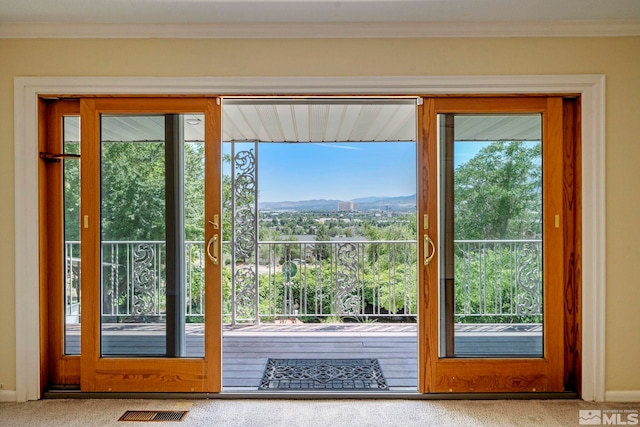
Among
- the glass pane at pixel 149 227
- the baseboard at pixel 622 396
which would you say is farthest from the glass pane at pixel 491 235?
the glass pane at pixel 149 227

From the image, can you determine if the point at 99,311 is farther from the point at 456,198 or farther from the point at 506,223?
the point at 506,223

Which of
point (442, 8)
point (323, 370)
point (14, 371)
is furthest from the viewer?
point (323, 370)

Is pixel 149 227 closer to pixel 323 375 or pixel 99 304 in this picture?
pixel 99 304

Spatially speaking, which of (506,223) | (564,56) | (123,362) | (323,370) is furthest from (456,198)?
(123,362)

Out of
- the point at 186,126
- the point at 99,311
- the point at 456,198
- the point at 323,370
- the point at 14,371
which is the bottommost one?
the point at 323,370

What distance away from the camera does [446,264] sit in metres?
2.74

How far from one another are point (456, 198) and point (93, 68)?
265 centimetres

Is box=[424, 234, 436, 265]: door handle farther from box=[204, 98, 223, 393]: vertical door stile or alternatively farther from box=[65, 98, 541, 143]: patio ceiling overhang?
box=[204, 98, 223, 393]: vertical door stile

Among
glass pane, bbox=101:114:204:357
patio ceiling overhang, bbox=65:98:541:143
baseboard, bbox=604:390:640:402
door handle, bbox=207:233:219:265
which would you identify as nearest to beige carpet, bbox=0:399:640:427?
baseboard, bbox=604:390:640:402

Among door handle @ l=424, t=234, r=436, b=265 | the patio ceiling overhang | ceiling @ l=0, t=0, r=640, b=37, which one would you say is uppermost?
ceiling @ l=0, t=0, r=640, b=37

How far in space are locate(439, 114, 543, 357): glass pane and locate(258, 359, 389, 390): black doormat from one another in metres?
0.69

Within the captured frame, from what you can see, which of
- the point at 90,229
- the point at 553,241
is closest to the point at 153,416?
the point at 90,229

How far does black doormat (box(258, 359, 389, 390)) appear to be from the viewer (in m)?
2.93

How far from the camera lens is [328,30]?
103 inches
